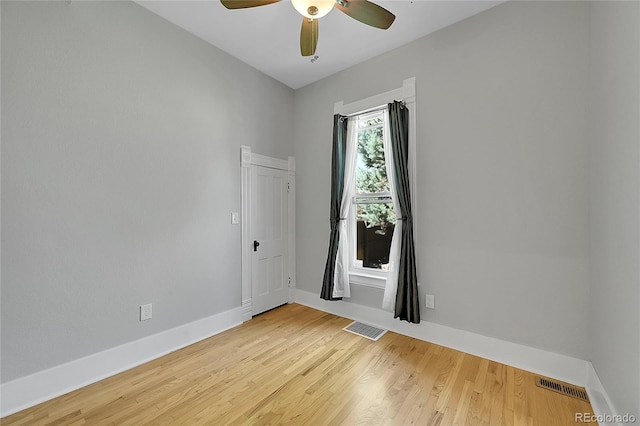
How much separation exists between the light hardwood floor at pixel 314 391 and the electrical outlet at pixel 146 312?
1.32 feet

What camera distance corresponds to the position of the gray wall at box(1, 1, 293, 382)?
1.80 metres

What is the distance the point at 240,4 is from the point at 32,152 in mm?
1763

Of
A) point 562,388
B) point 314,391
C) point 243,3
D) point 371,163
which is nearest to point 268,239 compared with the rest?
point 371,163

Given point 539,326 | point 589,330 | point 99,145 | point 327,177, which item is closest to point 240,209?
point 327,177

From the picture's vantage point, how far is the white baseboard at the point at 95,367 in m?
1.76

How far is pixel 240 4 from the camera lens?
1.76 meters

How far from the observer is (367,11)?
1.77 metres

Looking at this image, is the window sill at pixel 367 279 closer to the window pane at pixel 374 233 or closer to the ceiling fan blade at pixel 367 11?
the window pane at pixel 374 233

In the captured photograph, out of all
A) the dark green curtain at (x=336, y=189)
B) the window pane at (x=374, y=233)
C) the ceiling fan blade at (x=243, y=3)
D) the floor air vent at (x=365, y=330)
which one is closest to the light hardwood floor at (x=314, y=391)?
the floor air vent at (x=365, y=330)

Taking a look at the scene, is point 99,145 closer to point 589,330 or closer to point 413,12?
A: point 413,12

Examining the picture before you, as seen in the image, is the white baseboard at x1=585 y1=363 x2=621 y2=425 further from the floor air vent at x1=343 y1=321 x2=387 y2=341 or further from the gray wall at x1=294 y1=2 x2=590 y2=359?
the floor air vent at x1=343 y1=321 x2=387 y2=341

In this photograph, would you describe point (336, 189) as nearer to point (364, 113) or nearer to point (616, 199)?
point (364, 113)

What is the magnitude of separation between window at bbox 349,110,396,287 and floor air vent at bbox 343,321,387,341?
0.48m

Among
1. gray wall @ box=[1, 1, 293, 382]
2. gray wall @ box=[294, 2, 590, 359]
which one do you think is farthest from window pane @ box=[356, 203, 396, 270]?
gray wall @ box=[1, 1, 293, 382]
